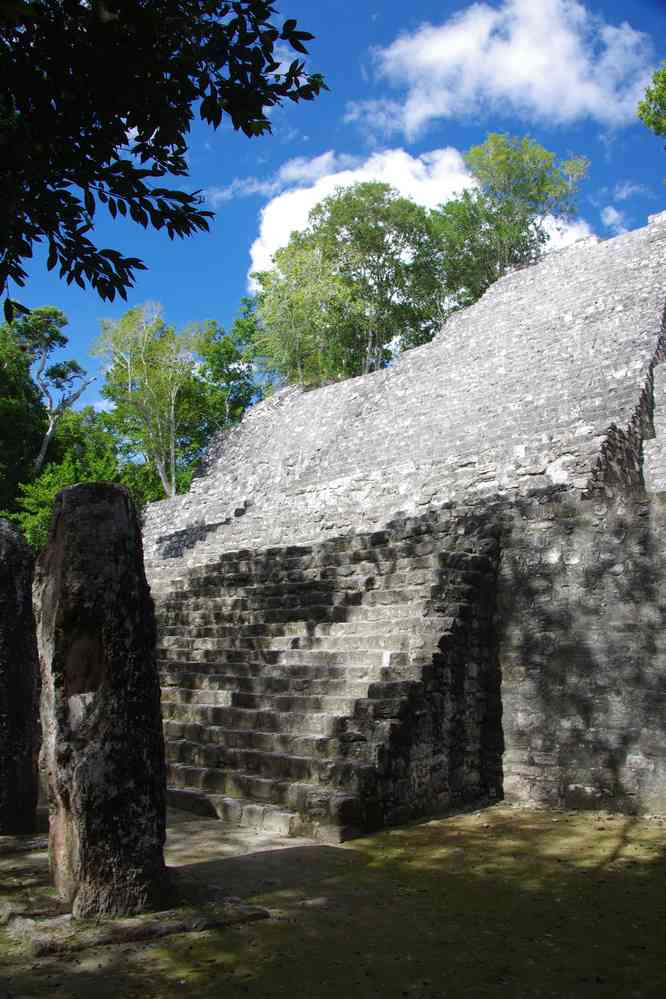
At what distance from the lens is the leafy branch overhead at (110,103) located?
4059mm

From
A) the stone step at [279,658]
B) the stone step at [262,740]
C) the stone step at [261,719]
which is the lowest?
the stone step at [262,740]

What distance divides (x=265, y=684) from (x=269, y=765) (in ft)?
3.25

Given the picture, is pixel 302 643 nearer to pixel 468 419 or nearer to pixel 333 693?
pixel 333 693

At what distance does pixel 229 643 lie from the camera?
8.16 m

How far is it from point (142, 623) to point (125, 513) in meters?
0.53

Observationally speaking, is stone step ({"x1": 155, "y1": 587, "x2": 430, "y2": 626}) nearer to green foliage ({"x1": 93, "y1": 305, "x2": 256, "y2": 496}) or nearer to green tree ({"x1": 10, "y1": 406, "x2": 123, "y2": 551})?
green tree ({"x1": 10, "y1": 406, "x2": 123, "y2": 551})

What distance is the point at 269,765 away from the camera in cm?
597

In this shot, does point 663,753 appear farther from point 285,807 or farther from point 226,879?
point 226,879

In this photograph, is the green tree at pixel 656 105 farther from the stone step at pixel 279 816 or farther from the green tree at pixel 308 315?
the stone step at pixel 279 816

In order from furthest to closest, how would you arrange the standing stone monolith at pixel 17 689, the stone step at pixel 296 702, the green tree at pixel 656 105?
the green tree at pixel 656 105, the stone step at pixel 296 702, the standing stone monolith at pixel 17 689

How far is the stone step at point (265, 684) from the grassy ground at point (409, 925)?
4.45 ft

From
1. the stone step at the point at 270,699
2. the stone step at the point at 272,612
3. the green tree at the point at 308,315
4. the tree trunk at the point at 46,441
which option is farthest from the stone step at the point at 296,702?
the tree trunk at the point at 46,441

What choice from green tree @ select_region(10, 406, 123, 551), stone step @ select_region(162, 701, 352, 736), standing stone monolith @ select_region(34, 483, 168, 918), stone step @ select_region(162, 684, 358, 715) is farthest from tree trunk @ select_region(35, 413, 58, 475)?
standing stone monolith @ select_region(34, 483, 168, 918)

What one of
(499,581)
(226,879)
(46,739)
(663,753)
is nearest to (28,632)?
(46,739)
